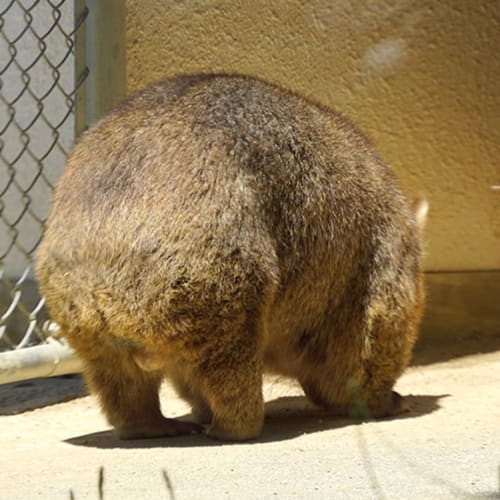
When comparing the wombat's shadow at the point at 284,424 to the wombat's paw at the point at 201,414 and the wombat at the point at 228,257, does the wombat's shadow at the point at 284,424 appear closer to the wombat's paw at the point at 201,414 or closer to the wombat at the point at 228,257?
the wombat at the point at 228,257

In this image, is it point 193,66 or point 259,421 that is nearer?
point 259,421

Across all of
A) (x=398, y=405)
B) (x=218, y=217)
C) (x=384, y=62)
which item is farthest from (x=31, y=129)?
(x=398, y=405)

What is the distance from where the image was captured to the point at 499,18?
6.06 metres

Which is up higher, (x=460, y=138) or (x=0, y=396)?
(x=460, y=138)

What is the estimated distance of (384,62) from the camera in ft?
19.7

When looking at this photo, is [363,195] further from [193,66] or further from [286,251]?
[193,66]

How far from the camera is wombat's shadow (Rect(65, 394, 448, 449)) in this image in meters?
4.59

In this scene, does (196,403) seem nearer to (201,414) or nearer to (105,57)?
(201,414)

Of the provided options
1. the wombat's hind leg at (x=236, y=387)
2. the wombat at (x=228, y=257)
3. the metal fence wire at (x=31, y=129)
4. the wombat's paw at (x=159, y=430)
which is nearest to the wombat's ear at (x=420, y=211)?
the wombat at (x=228, y=257)

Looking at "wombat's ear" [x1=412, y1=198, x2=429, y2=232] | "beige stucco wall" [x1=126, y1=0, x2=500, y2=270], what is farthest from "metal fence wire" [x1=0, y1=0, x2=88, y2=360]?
"wombat's ear" [x1=412, y1=198, x2=429, y2=232]

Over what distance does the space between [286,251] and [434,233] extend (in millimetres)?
1880

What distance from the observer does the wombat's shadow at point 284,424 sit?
4594 millimetres

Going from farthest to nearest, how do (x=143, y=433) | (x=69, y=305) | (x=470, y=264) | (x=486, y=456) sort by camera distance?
(x=470, y=264), (x=143, y=433), (x=69, y=305), (x=486, y=456)

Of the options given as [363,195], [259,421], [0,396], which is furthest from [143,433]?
[0,396]
